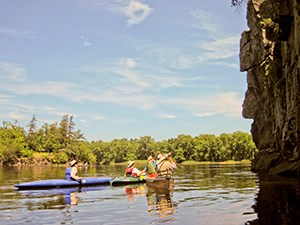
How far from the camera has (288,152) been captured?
30.1 meters

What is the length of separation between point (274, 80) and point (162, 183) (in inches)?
→ 853

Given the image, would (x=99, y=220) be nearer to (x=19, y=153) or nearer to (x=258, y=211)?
(x=258, y=211)

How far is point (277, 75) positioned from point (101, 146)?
145064 mm

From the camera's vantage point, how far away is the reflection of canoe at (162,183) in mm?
18866

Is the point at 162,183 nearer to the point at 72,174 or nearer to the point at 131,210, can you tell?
the point at 72,174

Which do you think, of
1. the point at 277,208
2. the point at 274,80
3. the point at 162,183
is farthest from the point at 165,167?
the point at 274,80

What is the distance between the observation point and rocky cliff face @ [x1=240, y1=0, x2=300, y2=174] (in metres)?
25.8

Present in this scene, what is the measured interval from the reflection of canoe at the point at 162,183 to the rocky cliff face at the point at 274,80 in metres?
10.7

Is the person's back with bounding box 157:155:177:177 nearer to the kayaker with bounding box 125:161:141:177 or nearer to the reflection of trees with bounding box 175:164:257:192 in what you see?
the reflection of trees with bounding box 175:164:257:192

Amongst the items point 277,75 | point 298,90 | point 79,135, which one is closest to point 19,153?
point 79,135

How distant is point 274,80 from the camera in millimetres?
36125

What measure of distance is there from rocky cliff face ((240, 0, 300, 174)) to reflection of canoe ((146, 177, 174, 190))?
35.3 ft

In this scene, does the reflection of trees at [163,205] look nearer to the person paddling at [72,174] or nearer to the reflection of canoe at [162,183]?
the reflection of canoe at [162,183]

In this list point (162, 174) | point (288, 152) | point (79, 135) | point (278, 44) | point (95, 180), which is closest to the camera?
point (162, 174)
